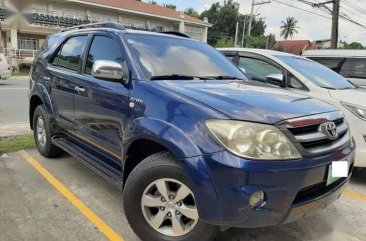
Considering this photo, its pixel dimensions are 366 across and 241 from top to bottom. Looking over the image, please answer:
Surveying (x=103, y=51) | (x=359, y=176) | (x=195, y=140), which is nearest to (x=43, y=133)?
(x=103, y=51)

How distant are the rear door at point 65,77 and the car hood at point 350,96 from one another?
336 cm

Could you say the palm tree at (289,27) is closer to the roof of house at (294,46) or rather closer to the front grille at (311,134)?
the roof of house at (294,46)

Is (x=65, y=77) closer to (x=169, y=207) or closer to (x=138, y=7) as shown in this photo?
(x=169, y=207)

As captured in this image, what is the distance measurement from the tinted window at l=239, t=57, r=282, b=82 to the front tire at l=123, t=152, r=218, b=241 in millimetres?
3412

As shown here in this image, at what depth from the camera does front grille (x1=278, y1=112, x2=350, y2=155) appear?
2.70 m

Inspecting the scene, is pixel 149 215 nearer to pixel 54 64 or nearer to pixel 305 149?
pixel 305 149

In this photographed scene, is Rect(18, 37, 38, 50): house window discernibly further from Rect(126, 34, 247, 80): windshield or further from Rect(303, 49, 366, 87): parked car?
Rect(126, 34, 247, 80): windshield

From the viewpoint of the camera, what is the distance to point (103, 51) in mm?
4105

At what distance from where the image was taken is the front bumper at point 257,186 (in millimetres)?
2543

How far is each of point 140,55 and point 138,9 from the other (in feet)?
131

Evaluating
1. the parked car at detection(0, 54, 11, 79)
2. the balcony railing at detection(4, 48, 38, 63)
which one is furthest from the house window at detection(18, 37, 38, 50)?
the parked car at detection(0, 54, 11, 79)

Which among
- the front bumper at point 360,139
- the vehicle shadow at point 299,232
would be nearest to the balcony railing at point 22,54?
the front bumper at point 360,139

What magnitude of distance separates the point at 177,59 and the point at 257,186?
6.04ft

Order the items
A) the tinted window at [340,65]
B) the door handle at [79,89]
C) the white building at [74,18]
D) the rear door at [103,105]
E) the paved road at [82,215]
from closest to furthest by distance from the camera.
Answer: the paved road at [82,215]
the rear door at [103,105]
the door handle at [79,89]
the tinted window at [340,65]
the white building at [74,18]
